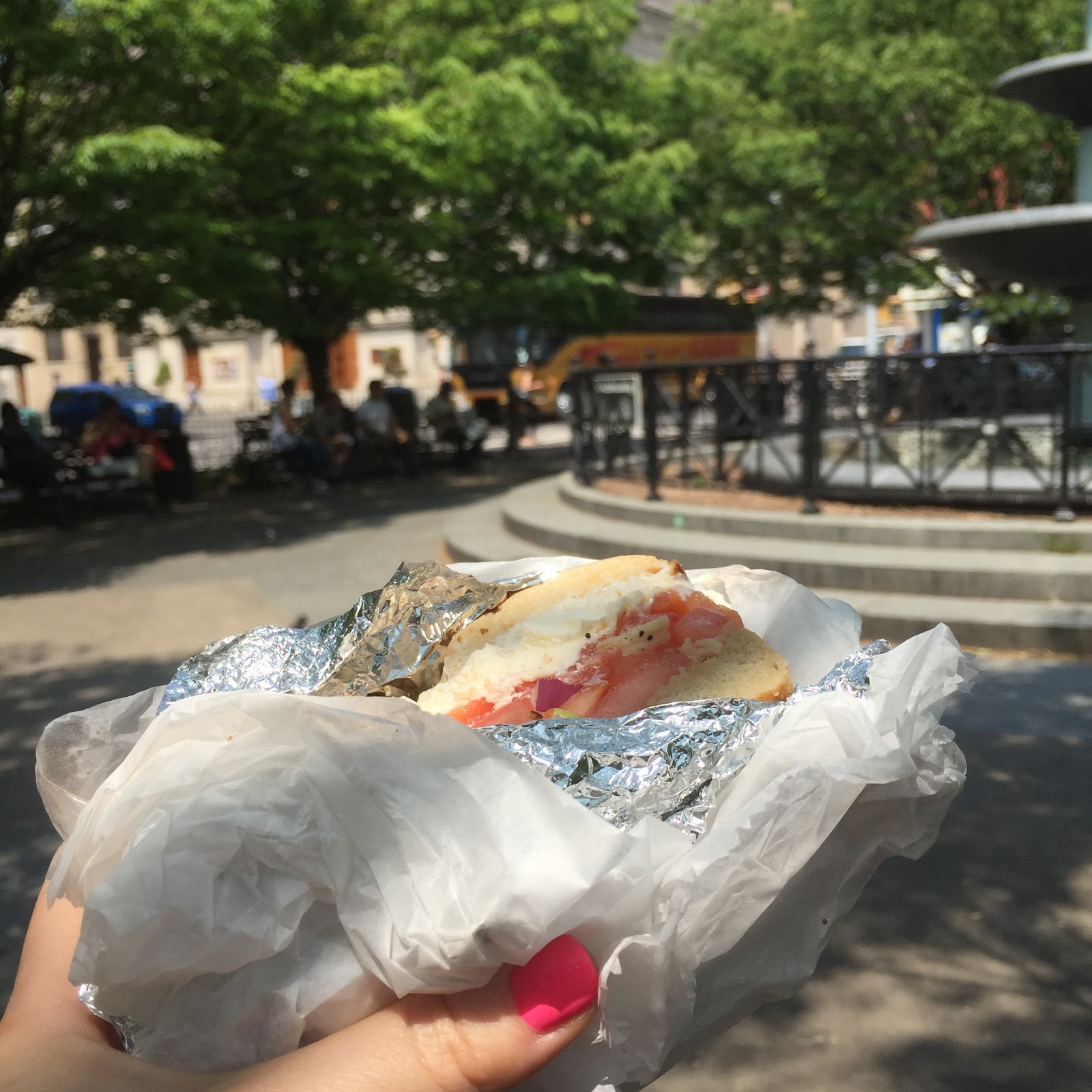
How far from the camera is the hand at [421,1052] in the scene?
1076mm

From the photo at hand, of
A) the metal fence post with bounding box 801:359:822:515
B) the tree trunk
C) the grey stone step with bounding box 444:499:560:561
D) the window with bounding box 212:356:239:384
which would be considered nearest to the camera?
the metal fence post with bounding box 801:359:822:515

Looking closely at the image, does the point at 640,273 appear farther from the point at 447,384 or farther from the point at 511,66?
the point at 511,66

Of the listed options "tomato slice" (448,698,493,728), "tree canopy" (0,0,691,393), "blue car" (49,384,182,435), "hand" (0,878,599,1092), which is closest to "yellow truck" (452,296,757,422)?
"blue car" (49,384,182,435)

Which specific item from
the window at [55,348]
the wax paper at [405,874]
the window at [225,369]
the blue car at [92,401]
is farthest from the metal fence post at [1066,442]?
the window at [55,348]

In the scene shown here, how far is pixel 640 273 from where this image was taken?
21.2 metres

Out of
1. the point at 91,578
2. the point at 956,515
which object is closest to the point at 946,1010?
the point at 956,515

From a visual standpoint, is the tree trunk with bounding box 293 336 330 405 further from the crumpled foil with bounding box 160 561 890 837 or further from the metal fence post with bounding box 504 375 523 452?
the crumpled foil with bounding box 160 561 890 837

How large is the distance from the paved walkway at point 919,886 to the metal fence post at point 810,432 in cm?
300

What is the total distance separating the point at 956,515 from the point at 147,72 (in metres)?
8.94

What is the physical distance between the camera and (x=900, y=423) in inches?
365

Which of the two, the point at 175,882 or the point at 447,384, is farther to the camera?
the point at 447,384

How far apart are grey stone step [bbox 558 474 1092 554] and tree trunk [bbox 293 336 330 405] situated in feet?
29.5

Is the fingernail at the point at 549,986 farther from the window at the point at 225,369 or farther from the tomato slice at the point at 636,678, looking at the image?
the window at the point at 225,369

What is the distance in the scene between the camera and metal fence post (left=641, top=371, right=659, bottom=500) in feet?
34.0
